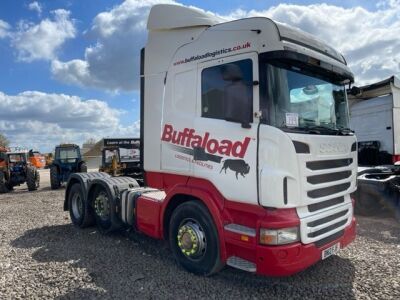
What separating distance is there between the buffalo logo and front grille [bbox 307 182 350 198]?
2.63ft

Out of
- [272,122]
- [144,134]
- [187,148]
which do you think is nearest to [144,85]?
[144,134]

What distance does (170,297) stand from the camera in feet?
14.5

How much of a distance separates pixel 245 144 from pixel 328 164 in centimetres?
113

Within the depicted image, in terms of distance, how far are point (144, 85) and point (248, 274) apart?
3375mm

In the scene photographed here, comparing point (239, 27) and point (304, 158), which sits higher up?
point (239, 27)

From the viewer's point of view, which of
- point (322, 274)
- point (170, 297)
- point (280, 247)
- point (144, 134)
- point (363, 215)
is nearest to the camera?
point (280, 247)

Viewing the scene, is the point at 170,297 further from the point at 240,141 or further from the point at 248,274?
the point at 240,141

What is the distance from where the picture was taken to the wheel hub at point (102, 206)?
284 inches

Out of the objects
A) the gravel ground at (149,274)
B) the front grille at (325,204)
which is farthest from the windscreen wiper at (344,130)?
the gravel ground at (149,274)

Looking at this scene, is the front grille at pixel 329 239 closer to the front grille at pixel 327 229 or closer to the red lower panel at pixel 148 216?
the front grille at pixel 327 229

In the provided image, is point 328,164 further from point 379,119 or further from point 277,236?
point 379,119

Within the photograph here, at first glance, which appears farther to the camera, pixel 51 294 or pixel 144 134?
pixel 144 134

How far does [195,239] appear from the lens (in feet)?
16.2

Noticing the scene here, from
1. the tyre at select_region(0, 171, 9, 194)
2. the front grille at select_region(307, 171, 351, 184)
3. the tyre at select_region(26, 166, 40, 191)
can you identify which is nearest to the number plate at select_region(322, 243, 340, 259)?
the front grille at select_region(307, 171, 351, 184)
